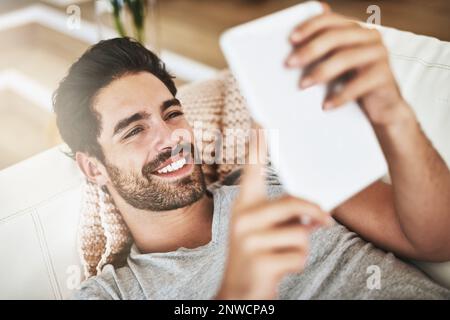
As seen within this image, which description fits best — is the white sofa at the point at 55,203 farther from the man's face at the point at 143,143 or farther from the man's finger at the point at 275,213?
the man's finger at the point at 275,213

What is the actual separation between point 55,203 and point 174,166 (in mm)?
239

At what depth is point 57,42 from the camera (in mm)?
1285

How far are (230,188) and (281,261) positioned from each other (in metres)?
0.45

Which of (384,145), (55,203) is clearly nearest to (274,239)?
(384,145)

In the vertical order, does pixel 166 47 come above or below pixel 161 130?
below

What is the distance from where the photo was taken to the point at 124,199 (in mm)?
867

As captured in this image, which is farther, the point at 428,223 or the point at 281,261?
the point at 428,223

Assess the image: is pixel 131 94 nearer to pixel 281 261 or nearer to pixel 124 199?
pixel 124 199

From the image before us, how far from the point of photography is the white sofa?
2.61ft

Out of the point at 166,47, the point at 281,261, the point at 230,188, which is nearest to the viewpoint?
the point at 281,261

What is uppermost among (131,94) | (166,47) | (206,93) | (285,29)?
(285,29)

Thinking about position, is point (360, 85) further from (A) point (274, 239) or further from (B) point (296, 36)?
(A) point (274, 239)

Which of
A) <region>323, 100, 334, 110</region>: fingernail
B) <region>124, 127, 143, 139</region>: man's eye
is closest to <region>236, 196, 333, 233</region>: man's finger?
<region>323, 100, 334, 110</region>: fingernail
